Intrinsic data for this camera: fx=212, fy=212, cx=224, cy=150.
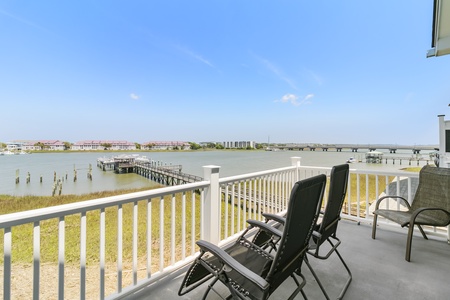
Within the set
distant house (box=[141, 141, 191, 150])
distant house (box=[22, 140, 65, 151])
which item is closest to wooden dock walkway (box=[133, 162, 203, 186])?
distant house (box=[141, 141, 191, 150])

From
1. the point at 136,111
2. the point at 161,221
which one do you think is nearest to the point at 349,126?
the point at 161,221

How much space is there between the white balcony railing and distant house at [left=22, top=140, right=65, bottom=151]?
184 ft

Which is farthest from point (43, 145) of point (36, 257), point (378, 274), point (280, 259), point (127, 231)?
point (378, 274)

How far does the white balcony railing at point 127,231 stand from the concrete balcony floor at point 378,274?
45cm

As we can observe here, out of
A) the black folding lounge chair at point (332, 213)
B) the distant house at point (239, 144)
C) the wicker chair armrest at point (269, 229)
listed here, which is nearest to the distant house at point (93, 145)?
the distant house at point (239, 144)

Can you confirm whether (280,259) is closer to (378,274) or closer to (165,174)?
(378,274)

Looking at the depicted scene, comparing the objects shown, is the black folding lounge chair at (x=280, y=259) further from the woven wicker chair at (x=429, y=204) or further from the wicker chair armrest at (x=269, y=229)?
the woven wicker chair at (x=429, y=204)

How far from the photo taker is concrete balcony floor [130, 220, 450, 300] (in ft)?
6.41

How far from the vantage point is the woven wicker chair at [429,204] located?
102 inches

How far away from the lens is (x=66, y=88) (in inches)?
1062

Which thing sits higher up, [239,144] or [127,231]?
[239,144]

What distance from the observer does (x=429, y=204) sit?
2.93m

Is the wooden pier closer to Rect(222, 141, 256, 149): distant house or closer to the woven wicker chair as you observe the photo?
Rect(222, 141, 256, 149): distant house

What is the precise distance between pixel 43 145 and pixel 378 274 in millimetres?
70198
